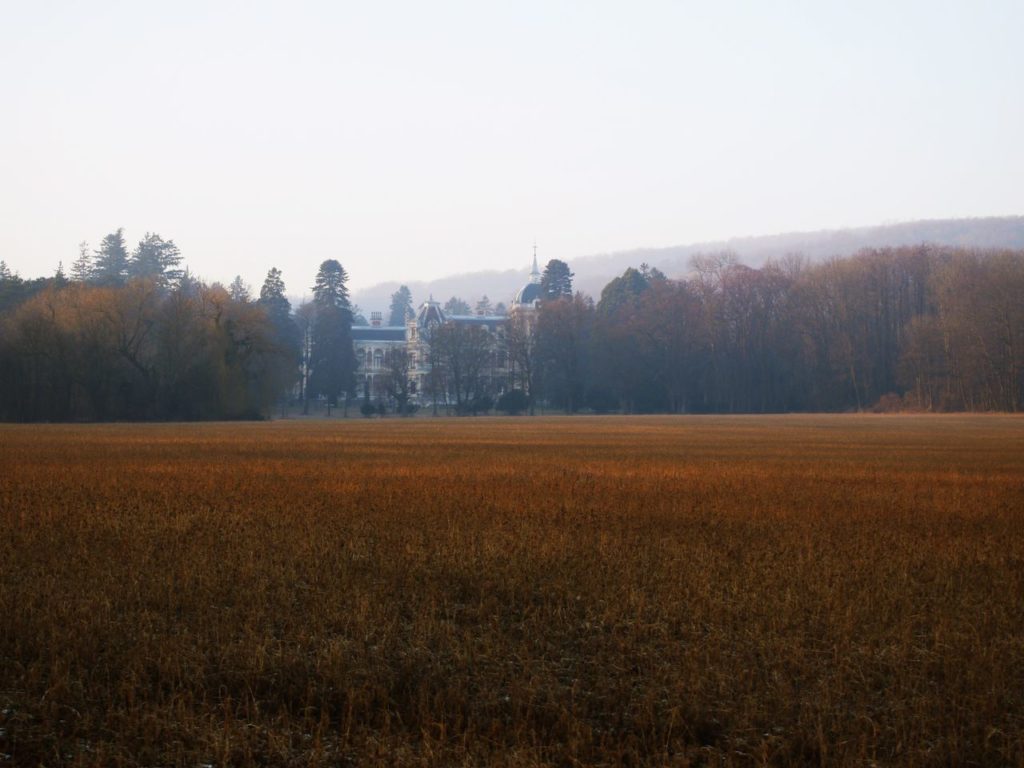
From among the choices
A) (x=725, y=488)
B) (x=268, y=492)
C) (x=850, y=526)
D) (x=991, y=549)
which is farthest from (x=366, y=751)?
(x=725, y=488)

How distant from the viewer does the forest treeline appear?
80250 millimetres

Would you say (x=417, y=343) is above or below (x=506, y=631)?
above

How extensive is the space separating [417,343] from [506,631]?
156 m

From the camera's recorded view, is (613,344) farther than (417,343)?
No

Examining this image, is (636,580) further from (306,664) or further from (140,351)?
(140,351)

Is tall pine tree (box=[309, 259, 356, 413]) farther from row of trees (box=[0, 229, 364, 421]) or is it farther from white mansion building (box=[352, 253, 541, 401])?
row of trees (box=[0, 229, 364, 421])

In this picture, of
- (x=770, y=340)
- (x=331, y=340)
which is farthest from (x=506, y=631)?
(x=331, y=340)

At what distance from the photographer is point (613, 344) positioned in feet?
389

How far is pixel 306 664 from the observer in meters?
8.09

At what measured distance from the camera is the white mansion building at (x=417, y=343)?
13150cm

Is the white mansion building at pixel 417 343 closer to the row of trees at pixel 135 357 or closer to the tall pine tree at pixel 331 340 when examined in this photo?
the tall pine tree at pixel 331 340

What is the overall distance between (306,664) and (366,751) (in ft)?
5.51

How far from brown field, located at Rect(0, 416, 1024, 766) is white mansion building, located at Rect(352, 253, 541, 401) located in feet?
369

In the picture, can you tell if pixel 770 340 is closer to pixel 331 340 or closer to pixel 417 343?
pixel 331 340
